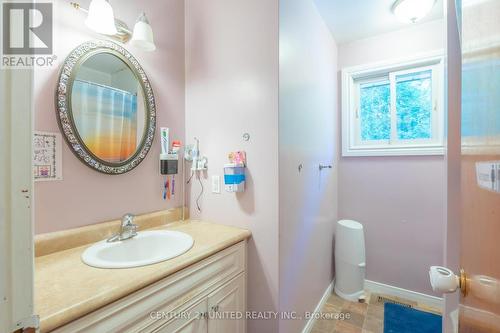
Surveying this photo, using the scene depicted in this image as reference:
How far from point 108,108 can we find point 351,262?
2.29 m

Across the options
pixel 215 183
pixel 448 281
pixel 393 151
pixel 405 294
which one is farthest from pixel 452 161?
pixel 405 294

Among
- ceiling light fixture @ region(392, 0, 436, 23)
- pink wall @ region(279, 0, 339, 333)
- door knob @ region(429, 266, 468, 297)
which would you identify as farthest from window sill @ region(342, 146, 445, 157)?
door knob @ region(429, 266, 468, 297)

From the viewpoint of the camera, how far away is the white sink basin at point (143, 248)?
3.29 ft

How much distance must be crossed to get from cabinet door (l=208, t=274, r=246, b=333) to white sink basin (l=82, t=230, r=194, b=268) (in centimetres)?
31

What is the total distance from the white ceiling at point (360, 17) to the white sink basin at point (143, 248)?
A: 206 cm

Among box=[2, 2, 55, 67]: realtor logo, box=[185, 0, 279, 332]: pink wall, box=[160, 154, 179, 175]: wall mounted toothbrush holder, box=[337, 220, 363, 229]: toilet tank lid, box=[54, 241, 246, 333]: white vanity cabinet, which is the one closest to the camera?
box=[2, 2, 55, 67]: realtor logo

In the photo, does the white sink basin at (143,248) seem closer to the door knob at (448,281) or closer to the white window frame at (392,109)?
the door knob at (448,281)

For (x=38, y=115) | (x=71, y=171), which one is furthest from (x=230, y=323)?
(x=38, y=115)

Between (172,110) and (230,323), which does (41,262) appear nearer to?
(230,323)

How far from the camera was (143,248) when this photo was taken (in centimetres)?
122

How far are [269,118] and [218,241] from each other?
2.45ft

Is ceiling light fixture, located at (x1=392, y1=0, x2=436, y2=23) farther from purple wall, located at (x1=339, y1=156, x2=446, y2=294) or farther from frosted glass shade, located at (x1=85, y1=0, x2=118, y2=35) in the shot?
frosted glass shade, located at (x1=85, y1=0, x2=118, y2=35)

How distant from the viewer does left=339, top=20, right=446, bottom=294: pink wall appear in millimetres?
2004

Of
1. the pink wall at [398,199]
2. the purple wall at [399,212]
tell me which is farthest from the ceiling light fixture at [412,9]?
the purple wall at [399,212]
